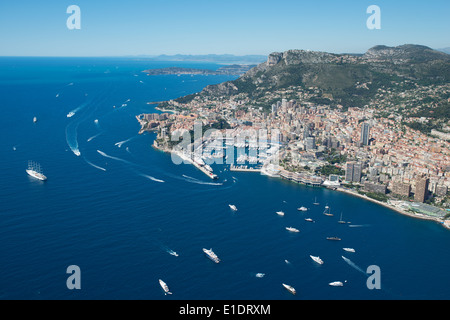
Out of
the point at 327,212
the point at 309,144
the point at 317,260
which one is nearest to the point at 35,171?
the point at 327,212

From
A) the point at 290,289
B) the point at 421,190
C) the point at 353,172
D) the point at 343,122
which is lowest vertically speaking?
the point at 290,289

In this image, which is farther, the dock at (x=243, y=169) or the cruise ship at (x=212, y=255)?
the dock at (x=243, y=169)

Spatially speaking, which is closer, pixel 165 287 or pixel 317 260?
pixel 165 287

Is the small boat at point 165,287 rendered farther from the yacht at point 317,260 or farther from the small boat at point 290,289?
the yacht at point 317,260

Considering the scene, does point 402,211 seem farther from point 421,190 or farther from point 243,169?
point 243,169

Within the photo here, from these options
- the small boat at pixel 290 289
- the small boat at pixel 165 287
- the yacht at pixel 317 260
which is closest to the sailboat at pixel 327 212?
the yacht at pixel 317 260

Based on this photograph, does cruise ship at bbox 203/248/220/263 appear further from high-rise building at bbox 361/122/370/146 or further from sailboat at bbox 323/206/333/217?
high-rise building at bbox 361/122/370/146

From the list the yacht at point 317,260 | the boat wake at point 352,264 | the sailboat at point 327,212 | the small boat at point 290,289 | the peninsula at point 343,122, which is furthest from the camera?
the peninsula at point 343,122
